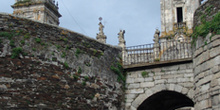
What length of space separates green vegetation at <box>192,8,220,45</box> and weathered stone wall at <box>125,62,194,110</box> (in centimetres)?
192

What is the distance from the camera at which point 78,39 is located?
38.8 feet

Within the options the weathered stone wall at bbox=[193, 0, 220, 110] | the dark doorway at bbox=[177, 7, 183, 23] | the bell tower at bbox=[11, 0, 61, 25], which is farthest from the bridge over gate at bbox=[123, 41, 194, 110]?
the bell tower at bbox=[11, 0, 61, 25]

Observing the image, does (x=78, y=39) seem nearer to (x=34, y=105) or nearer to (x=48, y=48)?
(x=48, y=48)

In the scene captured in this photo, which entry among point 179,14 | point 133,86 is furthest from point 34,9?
point 133,86

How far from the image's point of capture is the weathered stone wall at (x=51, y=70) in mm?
9742

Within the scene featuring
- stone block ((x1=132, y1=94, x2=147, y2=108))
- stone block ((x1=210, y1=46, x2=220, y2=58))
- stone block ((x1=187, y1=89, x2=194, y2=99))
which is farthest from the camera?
stone block ((x1=132, y1=94, x2=147, y2=108))

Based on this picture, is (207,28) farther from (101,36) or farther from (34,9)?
(34,9)

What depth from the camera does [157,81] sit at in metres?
12.5

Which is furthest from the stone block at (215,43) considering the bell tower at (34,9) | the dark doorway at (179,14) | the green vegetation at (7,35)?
the bell tower at (34,9)

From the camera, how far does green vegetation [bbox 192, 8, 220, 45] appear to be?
965 cm

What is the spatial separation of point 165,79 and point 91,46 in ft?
9.18

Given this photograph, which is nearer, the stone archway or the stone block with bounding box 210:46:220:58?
the stone block with bounding box 210:46:220:58

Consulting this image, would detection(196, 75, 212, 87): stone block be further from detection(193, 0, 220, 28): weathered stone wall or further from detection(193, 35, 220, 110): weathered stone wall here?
detection(193, 0, 220, 28): weathered stone wall

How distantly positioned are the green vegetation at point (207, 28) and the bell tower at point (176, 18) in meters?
19.8
